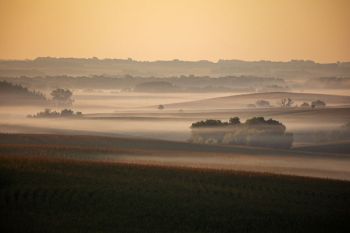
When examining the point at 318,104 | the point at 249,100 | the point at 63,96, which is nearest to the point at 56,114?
the point at 63,96

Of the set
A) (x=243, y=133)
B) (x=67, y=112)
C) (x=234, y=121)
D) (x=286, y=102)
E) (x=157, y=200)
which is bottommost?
(x=157, y=200)

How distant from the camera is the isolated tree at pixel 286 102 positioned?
40.6m

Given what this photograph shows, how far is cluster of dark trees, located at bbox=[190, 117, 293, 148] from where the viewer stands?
33484 mm

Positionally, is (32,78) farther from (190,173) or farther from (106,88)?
(190,173)

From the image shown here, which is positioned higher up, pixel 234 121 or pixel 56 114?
pixel 56 114

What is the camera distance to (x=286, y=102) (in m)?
41.1

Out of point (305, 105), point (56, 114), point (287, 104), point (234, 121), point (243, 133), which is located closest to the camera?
point (243, 133)

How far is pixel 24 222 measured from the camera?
1240 cm

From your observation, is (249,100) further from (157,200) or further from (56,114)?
(157,200)

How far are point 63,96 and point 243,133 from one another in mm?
11419

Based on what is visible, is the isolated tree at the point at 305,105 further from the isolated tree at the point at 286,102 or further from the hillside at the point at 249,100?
the isolated tree at the point at 286,102

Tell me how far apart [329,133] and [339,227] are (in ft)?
77.7

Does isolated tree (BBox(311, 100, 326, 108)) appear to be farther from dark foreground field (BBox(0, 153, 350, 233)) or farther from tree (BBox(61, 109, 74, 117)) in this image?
dark foreground field (BBox(0, 153, 350, 233))

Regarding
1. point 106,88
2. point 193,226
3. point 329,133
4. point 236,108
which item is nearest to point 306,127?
point 329,133
